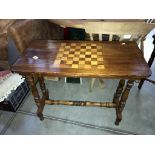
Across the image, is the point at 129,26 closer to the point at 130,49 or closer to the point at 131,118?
the point at 130,49

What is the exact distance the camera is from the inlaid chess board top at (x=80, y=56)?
1439 mm

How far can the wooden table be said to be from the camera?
4.43 ft

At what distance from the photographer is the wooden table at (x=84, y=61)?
135 centimetres

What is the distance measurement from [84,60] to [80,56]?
0.08 m

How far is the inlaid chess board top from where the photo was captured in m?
1.44

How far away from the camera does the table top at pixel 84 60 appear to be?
1351 millimetres

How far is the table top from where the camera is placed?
1351mm

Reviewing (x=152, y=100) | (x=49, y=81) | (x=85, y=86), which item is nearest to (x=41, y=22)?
(x=49, y=81)

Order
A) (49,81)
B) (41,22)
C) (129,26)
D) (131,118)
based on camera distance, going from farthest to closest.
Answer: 1. (49,81)
2. (41,22)
3. (131,118)
4. (129,26)

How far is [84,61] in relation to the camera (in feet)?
4.87

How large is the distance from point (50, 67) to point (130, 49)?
0.80 m

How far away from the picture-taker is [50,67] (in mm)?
1424

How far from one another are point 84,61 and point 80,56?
10 cm

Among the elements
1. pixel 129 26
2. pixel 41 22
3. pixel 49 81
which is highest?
pixel 129 26
